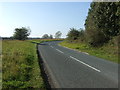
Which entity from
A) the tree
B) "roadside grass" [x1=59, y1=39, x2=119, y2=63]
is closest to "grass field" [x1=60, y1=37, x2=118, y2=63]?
"roadside grass" [x1=59, y1=39, x2=119, y2=63]

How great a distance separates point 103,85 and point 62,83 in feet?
5.74

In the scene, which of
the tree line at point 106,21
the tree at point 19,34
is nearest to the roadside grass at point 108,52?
the tree line at point 106,21

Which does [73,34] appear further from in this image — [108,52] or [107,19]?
[108,52]

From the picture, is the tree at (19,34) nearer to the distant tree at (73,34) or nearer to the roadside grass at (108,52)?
the distant tree at (73,34)

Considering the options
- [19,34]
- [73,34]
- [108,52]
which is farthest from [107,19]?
[19,34]

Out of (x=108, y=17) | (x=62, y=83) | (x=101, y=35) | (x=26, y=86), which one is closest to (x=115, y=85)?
(x=62, y=83)

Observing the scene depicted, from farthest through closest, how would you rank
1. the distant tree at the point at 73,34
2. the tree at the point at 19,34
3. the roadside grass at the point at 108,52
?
the tree at the point at 19,34, the distant tree at the point at 73,34, the roadside grass at the point at 108,52

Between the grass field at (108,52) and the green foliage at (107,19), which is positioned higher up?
the green foliage at (107,19)

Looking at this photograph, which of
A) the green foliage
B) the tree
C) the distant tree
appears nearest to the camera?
the green foliage

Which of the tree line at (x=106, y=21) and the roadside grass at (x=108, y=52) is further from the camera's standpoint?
the tree line at (x=106, y=21)

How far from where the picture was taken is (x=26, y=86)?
26.1 feet

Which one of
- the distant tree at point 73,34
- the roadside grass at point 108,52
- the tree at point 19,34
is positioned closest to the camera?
the roadside grass at point 108,52

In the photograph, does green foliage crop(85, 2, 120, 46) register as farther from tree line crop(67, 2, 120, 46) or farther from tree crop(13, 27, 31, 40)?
tree crop(13, 27, 31, 40)

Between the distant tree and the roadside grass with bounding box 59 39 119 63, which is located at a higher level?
the distant tree
